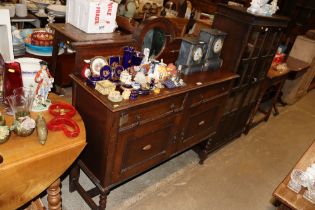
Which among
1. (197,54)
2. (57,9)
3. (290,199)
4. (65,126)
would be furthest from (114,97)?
(57,9)

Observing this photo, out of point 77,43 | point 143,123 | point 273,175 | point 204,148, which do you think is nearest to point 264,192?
point 273,175

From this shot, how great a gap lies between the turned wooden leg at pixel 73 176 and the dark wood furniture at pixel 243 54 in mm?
1553

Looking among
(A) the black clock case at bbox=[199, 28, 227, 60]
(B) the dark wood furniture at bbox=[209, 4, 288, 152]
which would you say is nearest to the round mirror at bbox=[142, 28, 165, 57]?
(A) the black clock case at bbox=[199, 28, 227, 60]

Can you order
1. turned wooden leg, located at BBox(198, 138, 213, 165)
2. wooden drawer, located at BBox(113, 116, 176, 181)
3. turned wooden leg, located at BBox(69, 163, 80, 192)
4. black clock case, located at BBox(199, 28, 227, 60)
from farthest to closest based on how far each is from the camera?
turned wooden leg, located at BBox(198, 138, 213, 165)
black clock case, located at BBox(199, 28, 227, 60)
turned wooden leg, located at BBox(69, 163, 80, 192)
wooden drawer, located at BBox(113, 116, 176, 181)

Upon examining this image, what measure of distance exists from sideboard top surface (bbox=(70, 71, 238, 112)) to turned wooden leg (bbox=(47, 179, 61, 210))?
1.93 ft

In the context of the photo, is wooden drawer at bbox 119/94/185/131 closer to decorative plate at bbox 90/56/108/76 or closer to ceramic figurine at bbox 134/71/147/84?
ceramic figurine at bbox 134/71/147/84

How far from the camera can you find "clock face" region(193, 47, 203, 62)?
2.35 m

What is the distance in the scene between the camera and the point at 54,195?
1.74m

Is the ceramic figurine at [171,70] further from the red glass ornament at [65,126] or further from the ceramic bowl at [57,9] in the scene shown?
the ceramic bowl at [57,9]

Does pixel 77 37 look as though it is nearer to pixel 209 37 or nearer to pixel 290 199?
pixel 209 37

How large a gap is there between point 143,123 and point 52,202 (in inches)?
30.8

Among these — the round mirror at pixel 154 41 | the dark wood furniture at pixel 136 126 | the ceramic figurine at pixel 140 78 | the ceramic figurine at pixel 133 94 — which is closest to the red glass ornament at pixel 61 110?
the dark wood furniture at pixel 136 126

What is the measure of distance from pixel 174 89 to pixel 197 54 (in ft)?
1.61

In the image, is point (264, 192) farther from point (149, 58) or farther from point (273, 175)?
point (149, 58)
